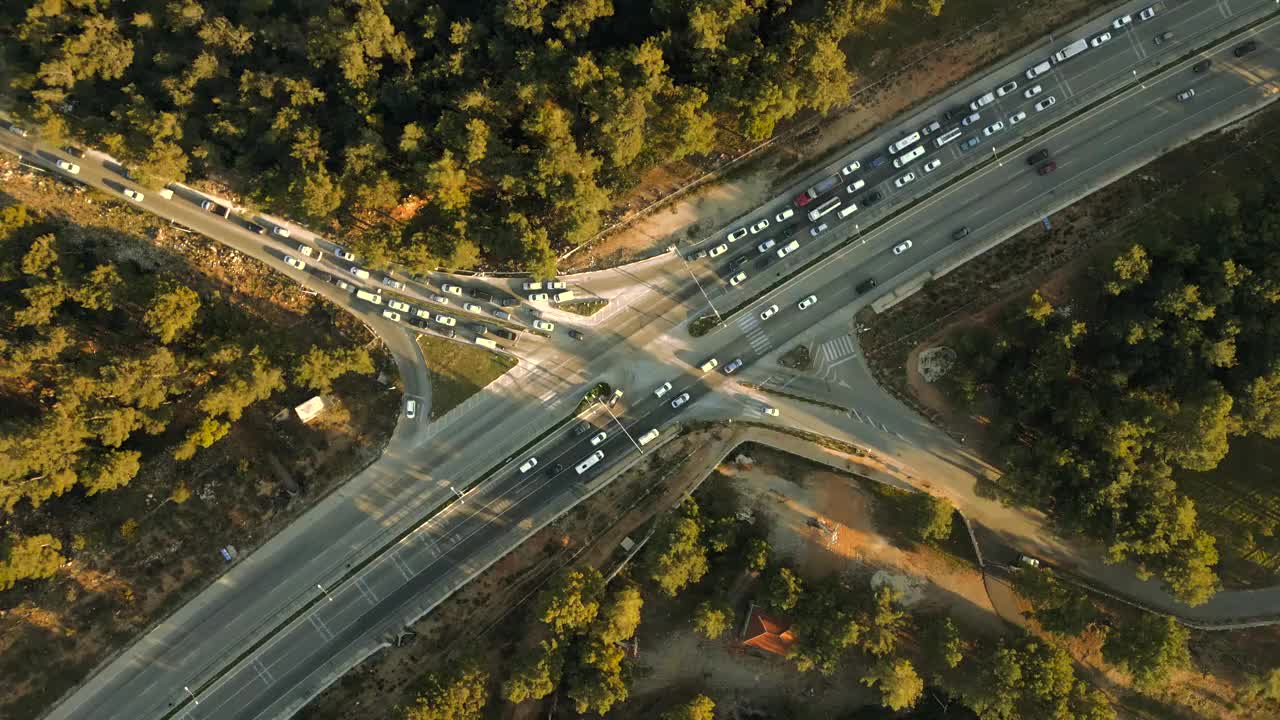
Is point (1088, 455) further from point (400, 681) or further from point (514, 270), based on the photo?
point (400, 681)

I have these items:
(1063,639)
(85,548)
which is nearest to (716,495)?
(1063,639)

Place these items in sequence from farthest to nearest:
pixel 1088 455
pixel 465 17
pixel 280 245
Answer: pixel 280 245, pixel 465 17, pixel 1088 455

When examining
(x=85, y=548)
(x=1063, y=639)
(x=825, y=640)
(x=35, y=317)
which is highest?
(x=35, y=317)

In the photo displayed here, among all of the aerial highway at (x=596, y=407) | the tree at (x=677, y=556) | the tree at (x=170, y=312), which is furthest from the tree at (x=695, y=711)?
the tree at (x=170, y=312)

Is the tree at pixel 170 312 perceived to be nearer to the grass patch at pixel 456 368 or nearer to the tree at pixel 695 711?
the grass patch at pixel 456 368

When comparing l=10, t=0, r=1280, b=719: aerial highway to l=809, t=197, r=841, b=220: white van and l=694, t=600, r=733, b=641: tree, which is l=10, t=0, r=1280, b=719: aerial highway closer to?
l=809, t=197, r=841, b=220: white van

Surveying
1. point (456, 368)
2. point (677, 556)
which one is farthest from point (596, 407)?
point (677, 556)
